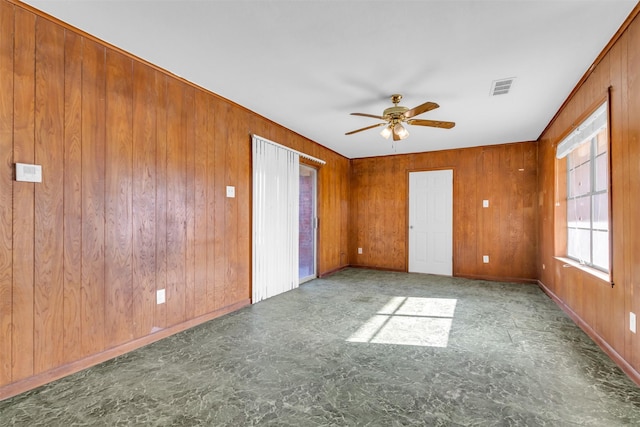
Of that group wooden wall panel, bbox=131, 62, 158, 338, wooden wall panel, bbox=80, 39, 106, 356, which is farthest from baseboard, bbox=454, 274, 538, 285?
wooden wall panel, bbox=80, 39, 106, 356

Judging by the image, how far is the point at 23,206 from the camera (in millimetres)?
1925

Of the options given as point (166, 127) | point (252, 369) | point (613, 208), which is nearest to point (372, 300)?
point (252, 369)

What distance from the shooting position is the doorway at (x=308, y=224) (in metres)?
5.45

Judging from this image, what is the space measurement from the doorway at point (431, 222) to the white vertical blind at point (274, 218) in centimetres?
256

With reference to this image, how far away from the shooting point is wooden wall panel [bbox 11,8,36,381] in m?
1.89

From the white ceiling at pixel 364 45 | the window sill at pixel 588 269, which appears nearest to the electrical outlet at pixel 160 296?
the white ceiling at pixel 364 45

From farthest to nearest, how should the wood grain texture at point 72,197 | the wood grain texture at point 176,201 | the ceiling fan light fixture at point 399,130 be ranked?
the ceiling fan light fixture at point 399,130 → the wood grain texture at point 176,201 → the wood grain texture at point 72,197

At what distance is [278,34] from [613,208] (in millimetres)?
2834

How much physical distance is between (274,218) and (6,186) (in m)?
2.74

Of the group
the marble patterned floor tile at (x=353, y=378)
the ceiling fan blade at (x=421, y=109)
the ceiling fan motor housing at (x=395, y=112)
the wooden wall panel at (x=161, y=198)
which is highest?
the ceiling fan motor housing at (x=395, y=112)

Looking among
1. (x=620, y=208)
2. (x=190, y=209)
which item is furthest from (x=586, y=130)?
(x=190, y=209)

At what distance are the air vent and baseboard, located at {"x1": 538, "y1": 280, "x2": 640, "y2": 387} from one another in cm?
236

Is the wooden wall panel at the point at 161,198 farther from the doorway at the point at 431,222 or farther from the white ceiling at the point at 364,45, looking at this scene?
the doorway at the point at 431,222

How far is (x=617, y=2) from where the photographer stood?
1855 mm
